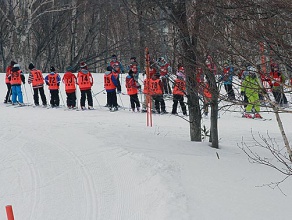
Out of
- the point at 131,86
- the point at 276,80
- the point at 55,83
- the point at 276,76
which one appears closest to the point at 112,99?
the point at 131,86

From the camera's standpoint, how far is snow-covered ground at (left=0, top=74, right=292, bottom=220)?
875 cm

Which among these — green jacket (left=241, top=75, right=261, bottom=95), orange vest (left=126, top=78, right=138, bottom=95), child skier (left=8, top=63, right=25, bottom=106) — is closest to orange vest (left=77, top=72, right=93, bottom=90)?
orange vest (left=126, top=78, right=138, bottom=95)

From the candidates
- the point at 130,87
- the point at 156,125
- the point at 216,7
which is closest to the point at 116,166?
the point at 216,7

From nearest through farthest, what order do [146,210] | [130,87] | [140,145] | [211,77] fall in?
[146,210]
[211,77]
[140,145]
[130,87]

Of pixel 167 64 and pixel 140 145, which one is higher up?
pixel 167 64

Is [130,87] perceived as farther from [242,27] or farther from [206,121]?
[242,27]

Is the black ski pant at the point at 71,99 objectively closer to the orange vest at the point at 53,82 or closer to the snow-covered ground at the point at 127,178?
the orange vest at the point at 53,82

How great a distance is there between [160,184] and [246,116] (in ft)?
39.4

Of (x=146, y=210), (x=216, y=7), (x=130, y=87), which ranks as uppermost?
(x=216, y=7)

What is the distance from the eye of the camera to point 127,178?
10.3 m

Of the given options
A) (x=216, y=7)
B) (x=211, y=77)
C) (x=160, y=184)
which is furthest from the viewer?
(x=211, y=77)

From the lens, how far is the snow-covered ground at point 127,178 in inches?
344

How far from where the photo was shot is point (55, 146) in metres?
13.2

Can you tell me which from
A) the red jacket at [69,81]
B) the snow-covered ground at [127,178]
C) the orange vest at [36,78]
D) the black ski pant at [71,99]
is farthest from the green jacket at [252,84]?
the orange vest at [36,78]
